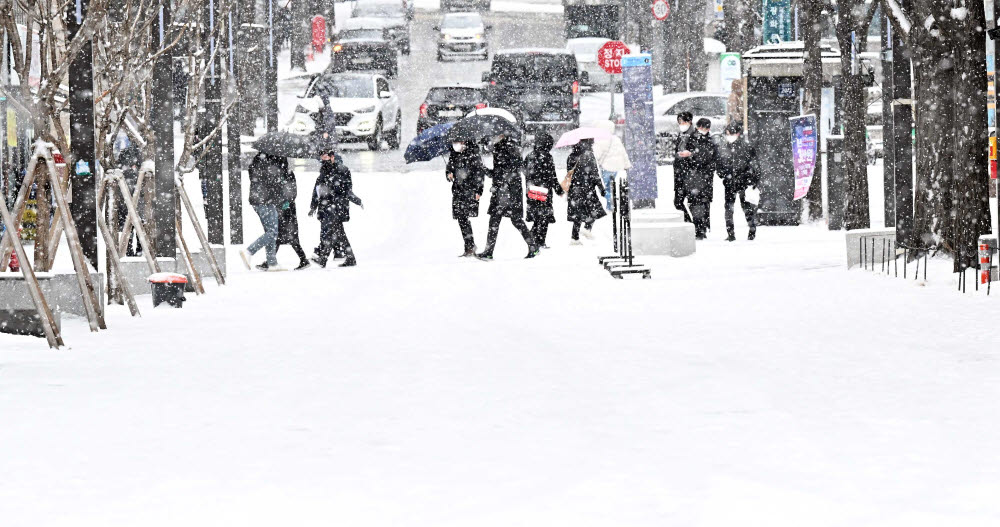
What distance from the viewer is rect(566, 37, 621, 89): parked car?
4984cm

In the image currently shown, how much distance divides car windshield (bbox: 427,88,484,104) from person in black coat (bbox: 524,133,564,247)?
12.8 metres

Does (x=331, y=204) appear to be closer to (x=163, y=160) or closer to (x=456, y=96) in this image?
(x=163, y=160)

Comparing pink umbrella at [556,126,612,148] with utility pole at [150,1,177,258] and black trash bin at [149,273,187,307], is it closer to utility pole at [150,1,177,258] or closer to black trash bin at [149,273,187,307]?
utility pole at [150,1,177,258]

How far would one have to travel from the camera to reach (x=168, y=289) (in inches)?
524

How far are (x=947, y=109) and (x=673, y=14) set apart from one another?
31.8 meters

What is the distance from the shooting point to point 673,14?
46.1m

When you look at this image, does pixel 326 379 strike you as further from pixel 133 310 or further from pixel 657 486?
pixel 133 310

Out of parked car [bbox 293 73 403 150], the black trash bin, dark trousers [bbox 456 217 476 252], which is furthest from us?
parked car [bbox 293 73 403 150]

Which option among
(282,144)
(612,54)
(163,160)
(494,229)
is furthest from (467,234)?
(612,54)

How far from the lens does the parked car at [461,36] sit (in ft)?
157

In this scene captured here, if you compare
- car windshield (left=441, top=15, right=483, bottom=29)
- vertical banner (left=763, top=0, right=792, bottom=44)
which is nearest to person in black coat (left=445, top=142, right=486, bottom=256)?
vertical banner (left=763, top=0, right=792, bottom=44)

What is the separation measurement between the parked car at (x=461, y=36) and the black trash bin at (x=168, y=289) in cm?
3495

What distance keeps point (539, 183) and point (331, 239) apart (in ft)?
9.57

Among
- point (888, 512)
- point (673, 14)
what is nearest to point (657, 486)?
point (888, 512)
